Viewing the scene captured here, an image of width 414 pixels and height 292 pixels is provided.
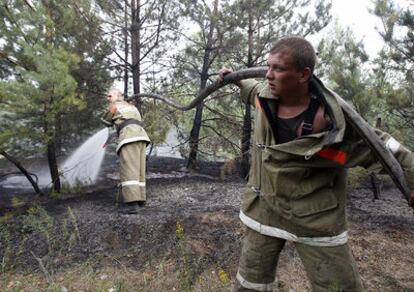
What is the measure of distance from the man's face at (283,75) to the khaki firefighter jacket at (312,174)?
115 millimetres

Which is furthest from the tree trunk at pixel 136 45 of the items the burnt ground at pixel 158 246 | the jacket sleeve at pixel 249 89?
the jacket sleeve at pixel 249 89

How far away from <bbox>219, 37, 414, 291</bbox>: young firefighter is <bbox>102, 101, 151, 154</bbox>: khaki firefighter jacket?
10.3ft

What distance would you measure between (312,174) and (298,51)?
64cm

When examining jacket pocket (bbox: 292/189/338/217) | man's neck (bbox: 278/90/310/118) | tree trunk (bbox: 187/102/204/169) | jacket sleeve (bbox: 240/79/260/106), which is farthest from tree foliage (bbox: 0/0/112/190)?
jacket pocket (bbox: 292/189/338/217)

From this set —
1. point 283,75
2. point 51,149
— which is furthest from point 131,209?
point 283,75

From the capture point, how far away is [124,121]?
4961 millimetres

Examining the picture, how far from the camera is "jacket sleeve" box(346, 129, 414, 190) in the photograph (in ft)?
5.29

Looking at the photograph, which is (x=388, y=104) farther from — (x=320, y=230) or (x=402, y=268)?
(x=320, y=230)

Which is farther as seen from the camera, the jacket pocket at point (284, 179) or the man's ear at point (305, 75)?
the jacket pocket at point (284, 179)

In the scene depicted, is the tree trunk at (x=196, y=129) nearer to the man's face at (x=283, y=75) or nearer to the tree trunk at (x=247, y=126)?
the tree trunk at (x=247, y=126)

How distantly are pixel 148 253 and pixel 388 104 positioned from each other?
389 cm

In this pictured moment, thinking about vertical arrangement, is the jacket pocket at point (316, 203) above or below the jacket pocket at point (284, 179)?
below

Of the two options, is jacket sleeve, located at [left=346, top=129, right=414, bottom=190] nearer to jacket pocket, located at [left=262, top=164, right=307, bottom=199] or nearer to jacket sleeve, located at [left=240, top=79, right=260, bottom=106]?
jacket pocket, located at [left=262, top=164, right=307, bottom=199]

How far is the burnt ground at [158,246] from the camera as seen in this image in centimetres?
317
